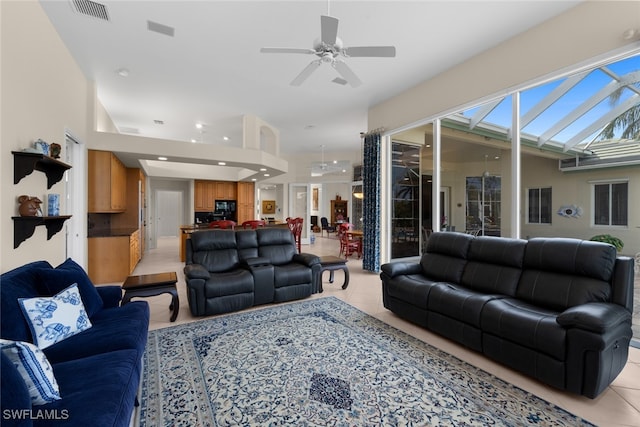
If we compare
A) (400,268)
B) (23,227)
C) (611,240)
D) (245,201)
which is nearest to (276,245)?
(400,268)

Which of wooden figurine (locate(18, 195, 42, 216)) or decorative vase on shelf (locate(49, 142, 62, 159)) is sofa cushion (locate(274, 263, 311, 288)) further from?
decorative vase on shelf (locate(49, 142, 62, 159))

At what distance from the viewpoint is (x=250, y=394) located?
2041 millimetres

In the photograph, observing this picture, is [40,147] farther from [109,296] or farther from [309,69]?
[309,69]

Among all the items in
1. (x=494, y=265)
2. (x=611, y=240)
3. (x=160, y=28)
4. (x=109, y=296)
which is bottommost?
(x=109, y=296)

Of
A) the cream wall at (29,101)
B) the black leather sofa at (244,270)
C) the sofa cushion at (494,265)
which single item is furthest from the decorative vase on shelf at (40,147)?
the sofa cushion at (494,265)

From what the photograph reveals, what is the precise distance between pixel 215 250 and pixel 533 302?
3860mm

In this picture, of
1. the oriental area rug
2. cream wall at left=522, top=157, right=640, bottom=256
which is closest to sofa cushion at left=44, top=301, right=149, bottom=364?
the oriental area rug

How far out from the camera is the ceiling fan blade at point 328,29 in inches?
86.3

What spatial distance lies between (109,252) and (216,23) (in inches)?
167

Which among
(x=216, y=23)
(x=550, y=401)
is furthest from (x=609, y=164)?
(x=216, y=23)

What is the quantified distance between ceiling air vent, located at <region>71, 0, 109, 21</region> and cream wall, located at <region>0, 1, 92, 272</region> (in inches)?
13.3

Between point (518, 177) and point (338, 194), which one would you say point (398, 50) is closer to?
point (518, 177)

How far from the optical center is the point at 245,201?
10414mm

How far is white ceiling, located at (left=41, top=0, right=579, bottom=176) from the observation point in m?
2.92
